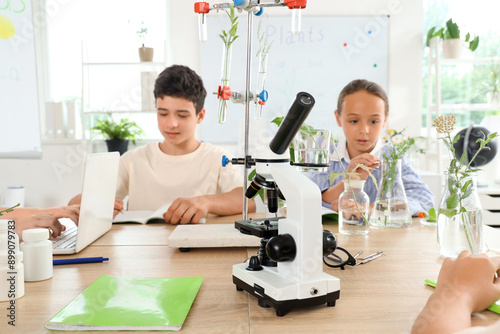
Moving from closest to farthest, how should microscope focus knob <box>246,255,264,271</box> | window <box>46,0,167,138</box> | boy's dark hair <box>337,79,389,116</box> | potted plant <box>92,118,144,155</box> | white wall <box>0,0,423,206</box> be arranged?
microscope focus knob <box>246,255,264,271</box>, boy's dark hair <box>337,79,389,116</box>, potted plant <box>92,118,144,155</box>, white wall <box>0,0,423,206</box>, window <box>46,0,167,138</box>

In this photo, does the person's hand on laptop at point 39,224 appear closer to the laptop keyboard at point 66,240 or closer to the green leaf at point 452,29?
A: the laptop keyboard at point 66,240

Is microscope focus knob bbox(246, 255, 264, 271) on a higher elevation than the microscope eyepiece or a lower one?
lower

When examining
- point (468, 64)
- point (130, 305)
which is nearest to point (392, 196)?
point (130, 305)

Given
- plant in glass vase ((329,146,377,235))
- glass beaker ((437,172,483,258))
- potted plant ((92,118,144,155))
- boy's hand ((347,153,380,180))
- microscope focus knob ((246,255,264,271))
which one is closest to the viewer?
microscope focus knob ((246,255,264,271))

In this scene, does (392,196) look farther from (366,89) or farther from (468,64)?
(468,64)

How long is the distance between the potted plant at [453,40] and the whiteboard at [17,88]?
308 cm

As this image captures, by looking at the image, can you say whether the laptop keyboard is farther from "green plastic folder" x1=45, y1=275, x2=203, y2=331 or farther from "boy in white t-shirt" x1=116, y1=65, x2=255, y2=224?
"boy in white t-shirt" x1=116, y1=65, x2=255, y2=224

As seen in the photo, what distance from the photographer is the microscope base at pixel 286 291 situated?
629mm

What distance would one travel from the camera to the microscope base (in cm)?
63

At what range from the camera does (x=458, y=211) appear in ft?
3.01

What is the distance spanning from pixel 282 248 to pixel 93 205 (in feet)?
2.02

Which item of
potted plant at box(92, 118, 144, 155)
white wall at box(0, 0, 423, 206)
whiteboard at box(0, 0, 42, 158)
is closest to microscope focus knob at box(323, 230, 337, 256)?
whiteboard at box(0, 0, 42, 158)

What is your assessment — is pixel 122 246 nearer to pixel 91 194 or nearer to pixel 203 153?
pixel 91 194

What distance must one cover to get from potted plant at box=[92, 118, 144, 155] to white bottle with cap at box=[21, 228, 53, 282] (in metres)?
2.56
